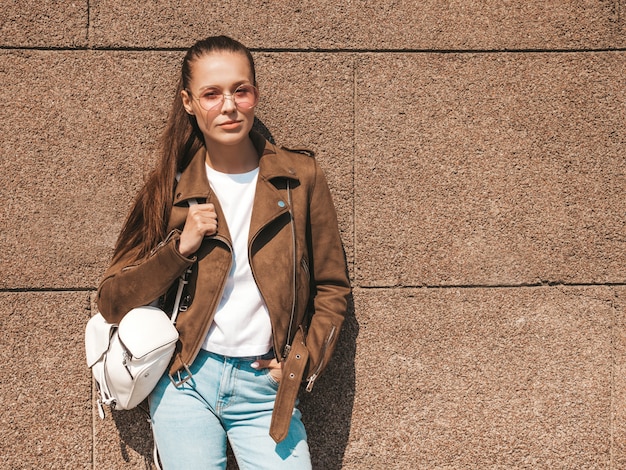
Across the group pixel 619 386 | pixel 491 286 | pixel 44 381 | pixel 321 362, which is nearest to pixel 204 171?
pixel 321 362

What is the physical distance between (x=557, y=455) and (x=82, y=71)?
3128mm

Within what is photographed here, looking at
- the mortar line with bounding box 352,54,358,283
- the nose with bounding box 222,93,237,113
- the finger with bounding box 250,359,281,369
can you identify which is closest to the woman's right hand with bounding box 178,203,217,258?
the nose with bounding box 222,93,237,113

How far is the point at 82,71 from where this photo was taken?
2904 mm

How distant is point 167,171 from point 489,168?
5.25ft

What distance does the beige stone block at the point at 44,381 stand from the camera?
117 inches

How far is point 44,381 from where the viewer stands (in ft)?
9.87

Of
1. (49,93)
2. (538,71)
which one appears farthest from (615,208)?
(49,93)

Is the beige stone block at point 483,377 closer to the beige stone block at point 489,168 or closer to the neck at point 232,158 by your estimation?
the beige stone block at point 489,168

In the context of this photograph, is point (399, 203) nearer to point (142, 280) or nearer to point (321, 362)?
point (321, 362)

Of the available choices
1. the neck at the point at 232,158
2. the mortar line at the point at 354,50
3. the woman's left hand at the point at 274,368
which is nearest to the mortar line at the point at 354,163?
the mortar line at the point at 354,50

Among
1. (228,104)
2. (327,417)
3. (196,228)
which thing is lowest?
(327,417)

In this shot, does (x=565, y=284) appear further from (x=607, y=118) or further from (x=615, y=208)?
(x=607, y=118)

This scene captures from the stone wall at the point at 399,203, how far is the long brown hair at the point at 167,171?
1.18 ft

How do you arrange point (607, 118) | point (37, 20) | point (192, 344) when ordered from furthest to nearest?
1. point (607, 118)
2. point (37, 20)
3. point (192, 344)
